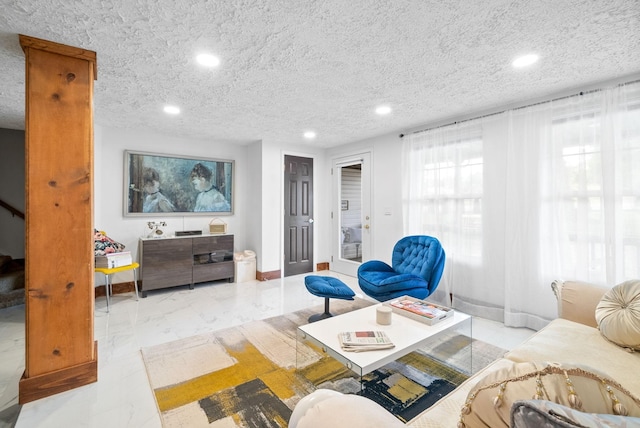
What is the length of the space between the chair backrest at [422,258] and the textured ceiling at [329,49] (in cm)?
155

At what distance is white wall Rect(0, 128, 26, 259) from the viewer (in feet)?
13.5

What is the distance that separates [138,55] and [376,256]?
388 cm

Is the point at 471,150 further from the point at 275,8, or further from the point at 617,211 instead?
the point at 275,8

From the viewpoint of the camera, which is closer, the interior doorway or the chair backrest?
the chair backrest

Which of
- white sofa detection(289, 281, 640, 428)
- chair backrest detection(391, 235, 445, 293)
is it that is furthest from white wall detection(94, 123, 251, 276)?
white sofa detection(289, 281, 640, 428)

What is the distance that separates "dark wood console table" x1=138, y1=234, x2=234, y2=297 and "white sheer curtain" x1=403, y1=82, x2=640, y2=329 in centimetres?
296

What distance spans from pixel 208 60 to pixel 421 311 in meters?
2.51

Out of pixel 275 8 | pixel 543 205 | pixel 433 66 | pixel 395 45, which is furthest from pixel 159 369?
pixel 543 205

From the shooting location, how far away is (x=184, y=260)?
432 centimetres

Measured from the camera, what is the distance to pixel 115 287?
13.6 ft

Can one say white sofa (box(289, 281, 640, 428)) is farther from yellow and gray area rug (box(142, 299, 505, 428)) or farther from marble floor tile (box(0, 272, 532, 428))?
marble floor tile (box(0, 272, 532, 428))

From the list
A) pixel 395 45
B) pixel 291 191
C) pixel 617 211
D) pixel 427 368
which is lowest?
pixel 427 368

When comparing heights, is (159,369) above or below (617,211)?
below

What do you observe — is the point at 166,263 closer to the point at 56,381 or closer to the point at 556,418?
the point at 56,381
